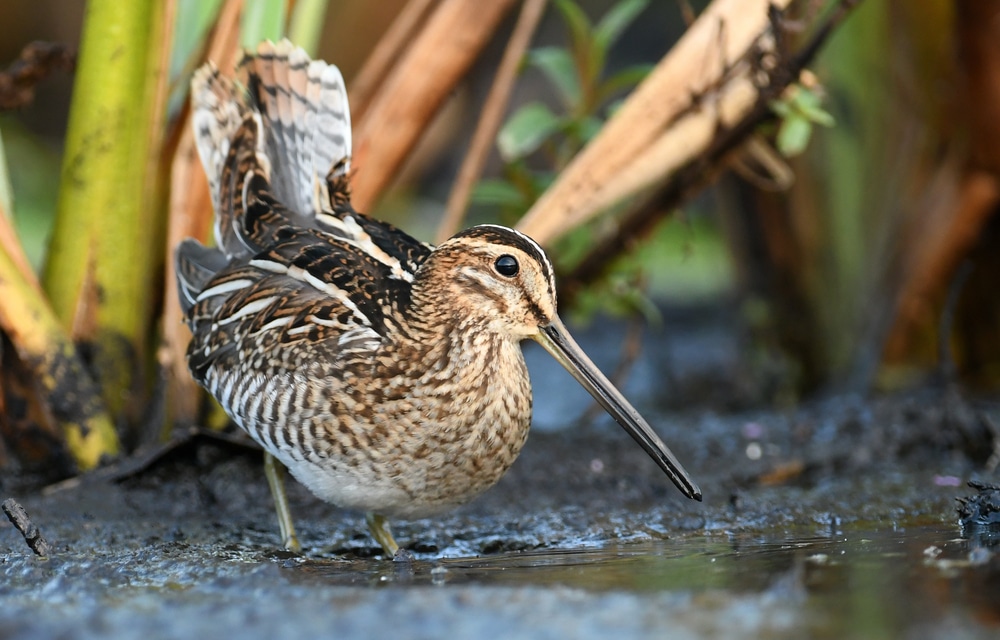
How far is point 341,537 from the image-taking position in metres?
3.74

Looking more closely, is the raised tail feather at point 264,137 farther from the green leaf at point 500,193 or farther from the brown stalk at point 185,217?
the green leaf at point 500,193

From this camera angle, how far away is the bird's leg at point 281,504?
3.50m

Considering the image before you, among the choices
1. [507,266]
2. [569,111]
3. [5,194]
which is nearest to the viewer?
[507,266]

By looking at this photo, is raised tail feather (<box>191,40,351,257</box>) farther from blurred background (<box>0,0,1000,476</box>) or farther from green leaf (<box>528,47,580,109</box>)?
green leaf (<box>528,47,580,109</box>)

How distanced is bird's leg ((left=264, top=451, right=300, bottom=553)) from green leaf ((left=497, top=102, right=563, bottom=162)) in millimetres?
1275

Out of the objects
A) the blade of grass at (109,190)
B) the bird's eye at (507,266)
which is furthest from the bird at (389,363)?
the blade of grass at (109,190)

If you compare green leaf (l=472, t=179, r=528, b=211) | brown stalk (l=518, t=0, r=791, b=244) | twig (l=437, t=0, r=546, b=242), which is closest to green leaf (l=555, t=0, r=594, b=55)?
twig (l=437, t=0, r=546, b=242)

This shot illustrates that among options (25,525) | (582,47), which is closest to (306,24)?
(582,47)

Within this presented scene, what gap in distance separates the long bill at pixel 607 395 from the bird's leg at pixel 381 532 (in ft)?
2.27

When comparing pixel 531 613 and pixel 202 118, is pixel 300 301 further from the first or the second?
pixel 531 613

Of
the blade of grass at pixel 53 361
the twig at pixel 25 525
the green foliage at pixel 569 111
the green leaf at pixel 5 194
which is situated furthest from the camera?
the green foliage at pixel 569 111

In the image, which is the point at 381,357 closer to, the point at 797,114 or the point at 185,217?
the point at 185,217

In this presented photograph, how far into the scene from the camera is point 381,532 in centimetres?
359

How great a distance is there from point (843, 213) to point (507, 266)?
2.54m
